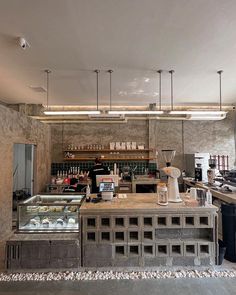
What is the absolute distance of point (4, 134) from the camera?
440 centimetres

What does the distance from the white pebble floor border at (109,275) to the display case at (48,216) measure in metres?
0.66

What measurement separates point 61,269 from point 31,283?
17.9 inches

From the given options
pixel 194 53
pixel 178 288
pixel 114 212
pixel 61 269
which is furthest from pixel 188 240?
pixel 194 53

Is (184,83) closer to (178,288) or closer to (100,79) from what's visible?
(100,79)

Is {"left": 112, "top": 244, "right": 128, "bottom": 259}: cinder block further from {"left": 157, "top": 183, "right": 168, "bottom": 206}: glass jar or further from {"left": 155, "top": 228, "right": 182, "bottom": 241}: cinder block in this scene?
{"left": 157, "top": 183, "right": 168, "bottom": 206}: glass jar

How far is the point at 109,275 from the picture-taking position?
3207 millimetres

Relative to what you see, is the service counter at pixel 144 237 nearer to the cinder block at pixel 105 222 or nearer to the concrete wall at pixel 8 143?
the cinder block at pixel 105 222

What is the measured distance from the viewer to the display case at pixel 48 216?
12.1 ft

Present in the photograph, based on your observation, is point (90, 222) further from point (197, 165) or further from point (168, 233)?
point (197, 165)

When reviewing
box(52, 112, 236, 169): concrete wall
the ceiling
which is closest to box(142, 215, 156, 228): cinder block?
the ceiling

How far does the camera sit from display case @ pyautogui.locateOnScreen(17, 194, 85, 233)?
3.69m

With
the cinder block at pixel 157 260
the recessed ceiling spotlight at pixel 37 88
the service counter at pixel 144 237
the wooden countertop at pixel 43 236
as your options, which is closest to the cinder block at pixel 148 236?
the service counter at pixel 144 237

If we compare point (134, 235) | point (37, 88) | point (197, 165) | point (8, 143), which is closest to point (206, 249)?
point (134, 235)

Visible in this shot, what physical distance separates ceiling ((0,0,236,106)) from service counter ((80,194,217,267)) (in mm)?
2632
